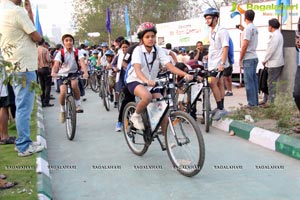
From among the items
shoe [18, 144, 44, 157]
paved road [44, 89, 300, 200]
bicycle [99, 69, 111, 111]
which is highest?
bicycle [99, 69, 111, 111]

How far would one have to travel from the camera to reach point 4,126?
5.68 m

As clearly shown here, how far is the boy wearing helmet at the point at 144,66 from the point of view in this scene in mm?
4840

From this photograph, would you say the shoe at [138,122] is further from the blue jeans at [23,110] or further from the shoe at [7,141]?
the shoe at [7,141]

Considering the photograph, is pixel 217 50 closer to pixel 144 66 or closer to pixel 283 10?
pixel 144 66

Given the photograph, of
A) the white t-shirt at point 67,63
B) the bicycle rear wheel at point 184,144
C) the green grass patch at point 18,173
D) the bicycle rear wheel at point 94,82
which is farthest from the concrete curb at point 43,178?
the bicycle rear wheel at point 94,82

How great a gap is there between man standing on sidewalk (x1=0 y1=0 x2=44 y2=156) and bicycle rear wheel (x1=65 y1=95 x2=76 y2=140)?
1.23 m

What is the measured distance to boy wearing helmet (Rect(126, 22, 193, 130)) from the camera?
4.84 metres

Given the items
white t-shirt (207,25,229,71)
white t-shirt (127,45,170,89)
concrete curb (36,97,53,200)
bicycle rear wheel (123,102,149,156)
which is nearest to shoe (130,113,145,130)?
bicycle rear wheel (123,102,149,156)

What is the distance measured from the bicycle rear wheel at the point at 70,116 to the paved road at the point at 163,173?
16 cm

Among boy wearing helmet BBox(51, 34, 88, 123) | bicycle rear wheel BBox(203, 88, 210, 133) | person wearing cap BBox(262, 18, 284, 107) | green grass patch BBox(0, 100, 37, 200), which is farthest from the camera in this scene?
person wearing cap BBox(262, 18, 284, 107)

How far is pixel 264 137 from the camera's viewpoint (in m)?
5.62

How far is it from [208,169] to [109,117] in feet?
14.1

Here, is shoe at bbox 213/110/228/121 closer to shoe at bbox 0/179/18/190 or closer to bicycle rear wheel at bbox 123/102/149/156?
bicycle rear wheel at bbox 123/102/149/156

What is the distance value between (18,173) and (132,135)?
1.69 m
